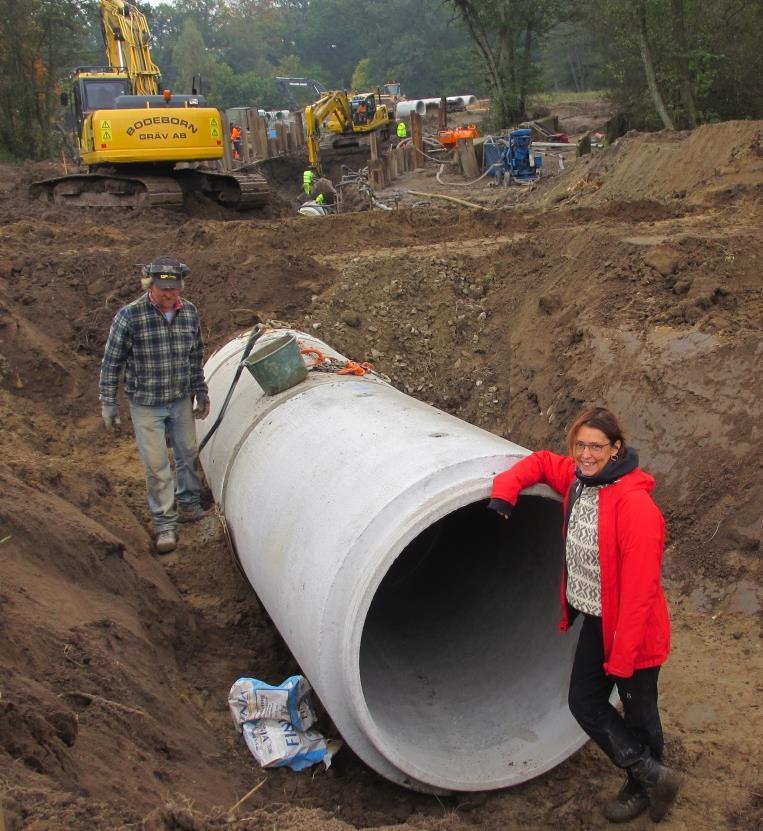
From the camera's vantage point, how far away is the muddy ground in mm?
3643

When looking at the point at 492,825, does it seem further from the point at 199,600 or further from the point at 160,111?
the point at 160,111

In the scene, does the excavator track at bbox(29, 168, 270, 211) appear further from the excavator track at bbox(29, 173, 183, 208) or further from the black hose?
the black hose

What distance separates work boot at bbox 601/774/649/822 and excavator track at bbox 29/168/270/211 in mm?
13386

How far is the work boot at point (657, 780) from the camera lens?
3713 millimetres

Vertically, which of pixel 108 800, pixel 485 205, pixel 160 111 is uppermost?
pixel 160 111

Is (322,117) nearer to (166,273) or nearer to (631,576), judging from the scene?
(166,273)

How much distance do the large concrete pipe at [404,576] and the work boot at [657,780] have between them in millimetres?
365

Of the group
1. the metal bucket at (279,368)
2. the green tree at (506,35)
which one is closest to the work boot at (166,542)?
the metal bucket at (279,368)

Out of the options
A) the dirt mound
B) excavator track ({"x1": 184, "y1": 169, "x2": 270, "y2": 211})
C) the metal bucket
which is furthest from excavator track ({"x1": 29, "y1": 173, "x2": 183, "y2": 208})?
the metal bucket

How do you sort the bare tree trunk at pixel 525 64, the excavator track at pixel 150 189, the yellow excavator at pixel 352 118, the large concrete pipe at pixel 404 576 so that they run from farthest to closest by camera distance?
the bare tree trunk at pixel 525 64 < the yellow excavator at pixel 352 118 < the excavator track at pixel 150 189 < the large concrete pipe at pixel 404 576

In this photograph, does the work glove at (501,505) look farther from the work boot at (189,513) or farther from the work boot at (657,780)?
the work boot at (189,513)

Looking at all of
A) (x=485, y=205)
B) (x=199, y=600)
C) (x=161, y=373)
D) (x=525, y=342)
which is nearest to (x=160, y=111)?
(x=485, y=205)

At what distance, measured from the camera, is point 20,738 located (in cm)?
299

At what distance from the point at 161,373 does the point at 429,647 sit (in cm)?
253
